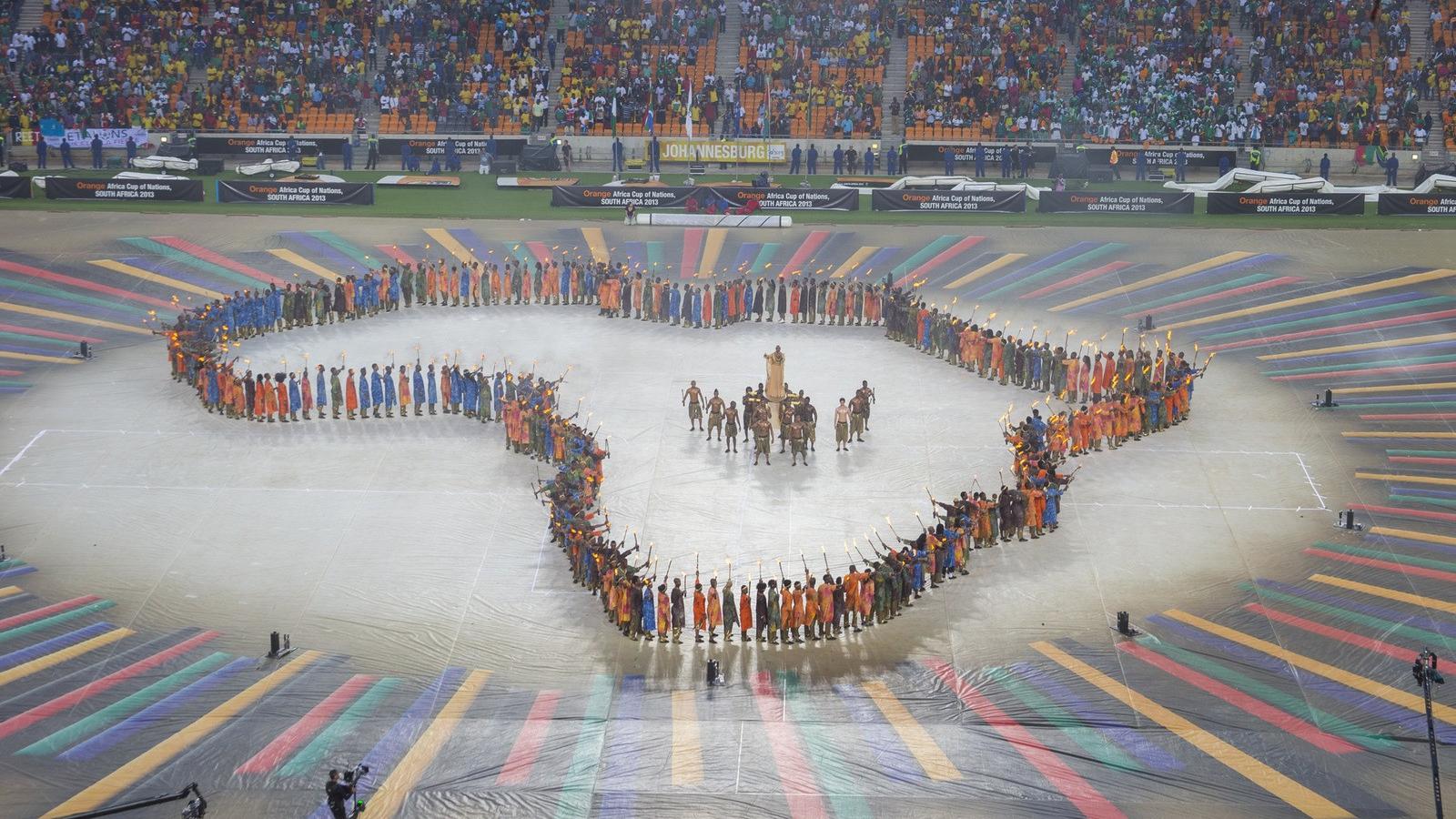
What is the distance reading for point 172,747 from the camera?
2367 cm

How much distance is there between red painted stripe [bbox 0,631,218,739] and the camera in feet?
79.8

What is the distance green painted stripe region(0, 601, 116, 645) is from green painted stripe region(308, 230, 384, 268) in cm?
2136

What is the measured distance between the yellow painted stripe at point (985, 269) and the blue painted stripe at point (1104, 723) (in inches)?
870

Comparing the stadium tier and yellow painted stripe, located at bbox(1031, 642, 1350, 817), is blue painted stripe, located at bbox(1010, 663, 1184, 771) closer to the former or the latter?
yellow painted stripe, located at bbox(1031, 642, 1350, 817)

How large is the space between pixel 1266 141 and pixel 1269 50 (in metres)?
4.39

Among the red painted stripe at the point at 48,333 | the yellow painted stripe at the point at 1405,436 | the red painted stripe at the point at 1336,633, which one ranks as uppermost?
the red painted stripe at the point at 48,333

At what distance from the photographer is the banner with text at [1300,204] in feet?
176

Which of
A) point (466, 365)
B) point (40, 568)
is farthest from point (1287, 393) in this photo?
point (40, 568)

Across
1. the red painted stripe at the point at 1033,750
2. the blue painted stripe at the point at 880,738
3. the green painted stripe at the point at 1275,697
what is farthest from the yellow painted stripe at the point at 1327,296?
the blue painted stripe at the point at 880,738

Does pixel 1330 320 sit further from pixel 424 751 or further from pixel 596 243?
pixel 424 751

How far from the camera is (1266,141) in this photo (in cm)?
6181

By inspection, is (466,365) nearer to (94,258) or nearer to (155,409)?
(155,409)

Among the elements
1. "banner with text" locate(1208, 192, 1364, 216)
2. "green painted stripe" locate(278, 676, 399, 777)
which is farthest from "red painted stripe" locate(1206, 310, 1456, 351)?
"green painted stripe" locate(278, 676, 399, 777)

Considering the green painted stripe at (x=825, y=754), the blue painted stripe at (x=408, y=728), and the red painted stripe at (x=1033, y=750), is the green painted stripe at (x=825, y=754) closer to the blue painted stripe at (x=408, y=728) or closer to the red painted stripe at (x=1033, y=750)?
the red painted stripe at (x=1033, y=750)
